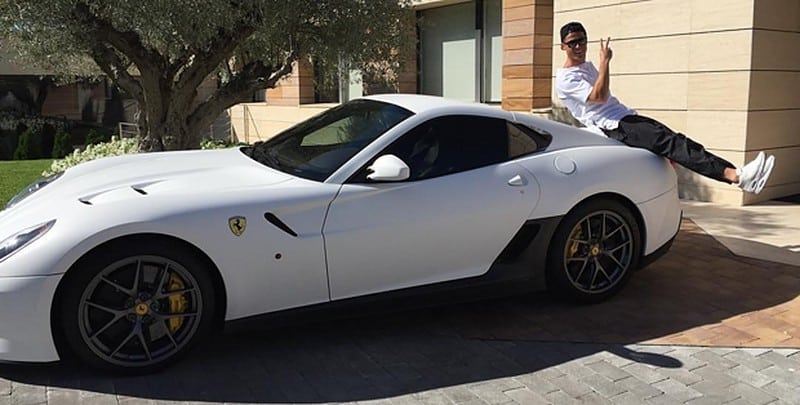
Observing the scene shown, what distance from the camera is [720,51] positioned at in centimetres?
800

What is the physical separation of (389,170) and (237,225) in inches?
33.3

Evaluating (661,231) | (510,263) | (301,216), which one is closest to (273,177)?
(301,216)

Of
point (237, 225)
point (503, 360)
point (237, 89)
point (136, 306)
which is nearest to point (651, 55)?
point (237, 89)

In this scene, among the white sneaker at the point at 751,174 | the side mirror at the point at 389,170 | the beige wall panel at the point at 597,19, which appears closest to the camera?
the side mirror at the point at 389,170

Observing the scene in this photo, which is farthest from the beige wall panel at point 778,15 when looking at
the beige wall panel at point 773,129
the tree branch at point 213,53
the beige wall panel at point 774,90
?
the tree branch at point 213,53

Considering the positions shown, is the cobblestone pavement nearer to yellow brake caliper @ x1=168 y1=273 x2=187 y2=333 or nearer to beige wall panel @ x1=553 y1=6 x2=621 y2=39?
yellow brake caliper @ x1=168 y1=273 x2=187 y2=333

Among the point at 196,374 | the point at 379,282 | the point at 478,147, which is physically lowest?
the point at 196,374

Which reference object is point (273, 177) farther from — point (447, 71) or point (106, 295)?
point (447, 71)

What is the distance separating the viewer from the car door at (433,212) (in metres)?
3.83

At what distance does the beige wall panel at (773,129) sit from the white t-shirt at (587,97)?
3.20 metres

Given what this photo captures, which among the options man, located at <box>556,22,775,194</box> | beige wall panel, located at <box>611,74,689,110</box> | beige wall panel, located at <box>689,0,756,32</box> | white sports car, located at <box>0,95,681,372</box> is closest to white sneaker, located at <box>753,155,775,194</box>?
man, located at <box>556,22,775,194</box>

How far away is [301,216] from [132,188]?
0.91 m

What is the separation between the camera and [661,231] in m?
4.82

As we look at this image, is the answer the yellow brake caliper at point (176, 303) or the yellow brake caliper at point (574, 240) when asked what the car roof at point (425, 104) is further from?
the yellow brake caliper at point (176, 303)
